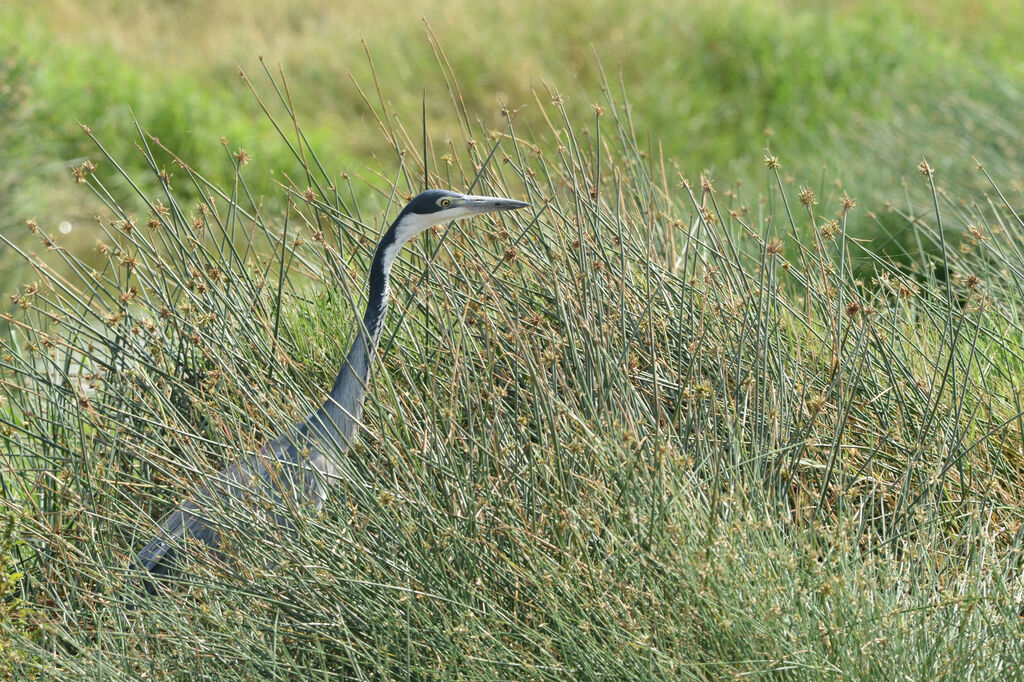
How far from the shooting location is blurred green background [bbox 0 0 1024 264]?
8617mm

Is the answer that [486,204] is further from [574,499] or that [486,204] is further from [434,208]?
[574,499]

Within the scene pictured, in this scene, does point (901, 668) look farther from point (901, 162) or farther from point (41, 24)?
point (41, 24)

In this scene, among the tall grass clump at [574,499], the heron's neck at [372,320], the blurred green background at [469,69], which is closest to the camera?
the tall grass clump at [574,499]

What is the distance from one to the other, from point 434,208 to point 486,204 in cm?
12

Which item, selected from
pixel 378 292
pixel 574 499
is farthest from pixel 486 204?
pixel 574 499

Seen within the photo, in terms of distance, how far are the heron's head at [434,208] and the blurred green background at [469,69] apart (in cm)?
492

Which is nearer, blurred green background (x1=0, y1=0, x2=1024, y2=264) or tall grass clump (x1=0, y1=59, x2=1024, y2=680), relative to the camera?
tall grass clump (x1=0, y1=59, x2=1024, y2=680)

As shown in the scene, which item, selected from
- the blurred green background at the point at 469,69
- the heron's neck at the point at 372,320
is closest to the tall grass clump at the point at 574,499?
the heron's neck at the point at 372,320

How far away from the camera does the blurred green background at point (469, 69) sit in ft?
28.3

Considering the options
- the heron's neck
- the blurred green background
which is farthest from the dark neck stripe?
the blurred green background

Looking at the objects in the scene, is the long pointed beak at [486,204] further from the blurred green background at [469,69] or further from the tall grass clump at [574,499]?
the blurred green background at [469,69]

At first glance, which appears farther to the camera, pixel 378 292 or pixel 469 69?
pixel 469 69

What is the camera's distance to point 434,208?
2828 mm

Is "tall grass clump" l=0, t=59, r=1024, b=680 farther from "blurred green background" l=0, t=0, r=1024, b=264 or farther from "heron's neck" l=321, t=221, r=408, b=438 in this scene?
"blurred green background" l=0, t=0, r=1024, b=264
